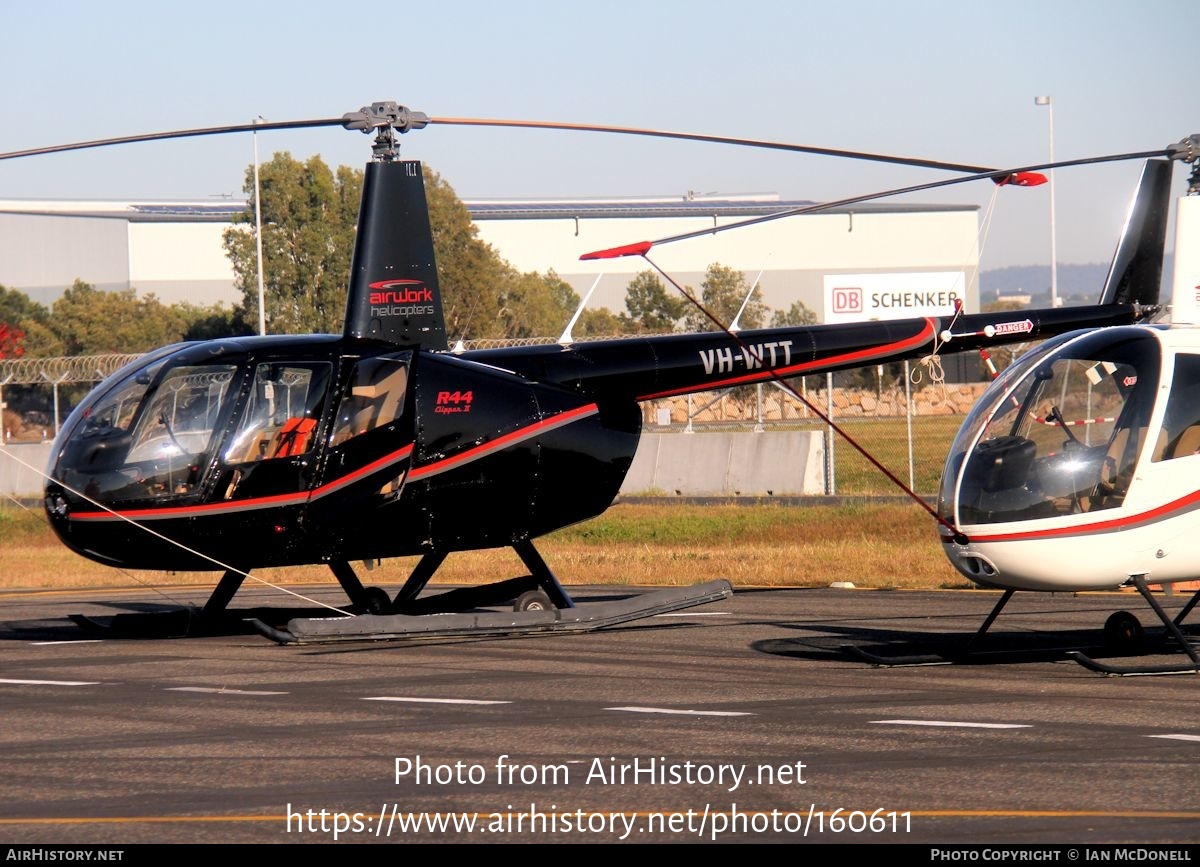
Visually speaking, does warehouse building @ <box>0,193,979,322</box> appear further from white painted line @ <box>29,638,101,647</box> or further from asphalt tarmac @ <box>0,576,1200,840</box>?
asphalt tarmac @ <box>0,576,1200,840</box>

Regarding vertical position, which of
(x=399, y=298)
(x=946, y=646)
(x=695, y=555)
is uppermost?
(x=399, y=298)

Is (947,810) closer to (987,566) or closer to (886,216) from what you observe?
(987,566)

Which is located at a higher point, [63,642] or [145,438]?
[145,438]

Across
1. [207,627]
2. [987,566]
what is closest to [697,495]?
[207,627]

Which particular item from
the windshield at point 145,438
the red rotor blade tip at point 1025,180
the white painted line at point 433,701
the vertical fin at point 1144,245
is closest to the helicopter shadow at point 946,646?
the white painted line at point 433,701

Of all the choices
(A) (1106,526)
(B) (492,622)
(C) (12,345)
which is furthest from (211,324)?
(A) (1106,526)

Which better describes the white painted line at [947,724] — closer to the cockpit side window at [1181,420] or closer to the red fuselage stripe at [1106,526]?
the red fuselage stripe at [1106,526]

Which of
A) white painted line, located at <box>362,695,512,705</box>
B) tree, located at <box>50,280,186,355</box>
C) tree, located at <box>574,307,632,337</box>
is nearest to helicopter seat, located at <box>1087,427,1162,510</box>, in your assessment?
white painted line, located at <box>362,695,512,705</box>

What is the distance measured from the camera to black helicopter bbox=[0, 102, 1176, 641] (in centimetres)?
1338

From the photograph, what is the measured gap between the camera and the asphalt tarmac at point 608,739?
280 inches

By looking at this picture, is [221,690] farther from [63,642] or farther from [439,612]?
[439,612]

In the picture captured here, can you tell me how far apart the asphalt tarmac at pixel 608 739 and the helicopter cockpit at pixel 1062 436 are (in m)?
1.35

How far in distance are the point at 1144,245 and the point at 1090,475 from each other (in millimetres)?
4768

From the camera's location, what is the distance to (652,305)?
2933 inches
